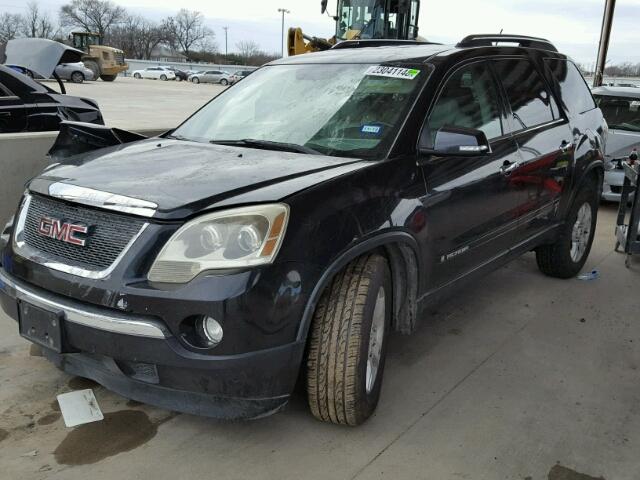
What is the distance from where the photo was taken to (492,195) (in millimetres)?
3615

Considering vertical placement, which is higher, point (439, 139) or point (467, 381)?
point (439, 139)

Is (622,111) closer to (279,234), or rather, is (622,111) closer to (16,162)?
(16,162)

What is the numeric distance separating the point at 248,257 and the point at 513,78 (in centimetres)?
259

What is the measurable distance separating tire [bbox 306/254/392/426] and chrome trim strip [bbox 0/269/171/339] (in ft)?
2.15

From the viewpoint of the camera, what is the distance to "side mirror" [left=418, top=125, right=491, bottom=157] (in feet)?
10.0

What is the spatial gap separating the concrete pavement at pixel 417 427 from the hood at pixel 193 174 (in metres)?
1.08

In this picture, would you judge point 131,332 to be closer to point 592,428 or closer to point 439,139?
point 439,139

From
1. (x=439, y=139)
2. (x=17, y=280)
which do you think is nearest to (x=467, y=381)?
(x=439, y=139)

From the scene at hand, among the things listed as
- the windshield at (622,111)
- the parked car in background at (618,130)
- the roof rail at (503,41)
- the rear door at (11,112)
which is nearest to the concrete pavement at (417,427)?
the roof rail at (503,41)

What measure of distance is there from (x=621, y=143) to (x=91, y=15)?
351 ft

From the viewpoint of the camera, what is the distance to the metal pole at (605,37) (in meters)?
18.2

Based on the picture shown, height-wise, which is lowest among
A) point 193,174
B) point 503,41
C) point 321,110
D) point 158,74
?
point 158,74

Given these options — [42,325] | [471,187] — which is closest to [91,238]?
[42,325]

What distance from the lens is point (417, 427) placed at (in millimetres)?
2949
